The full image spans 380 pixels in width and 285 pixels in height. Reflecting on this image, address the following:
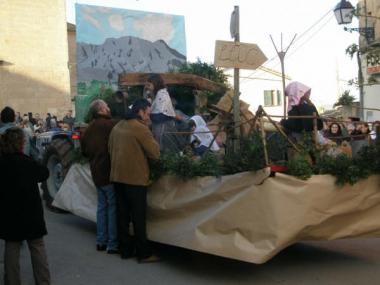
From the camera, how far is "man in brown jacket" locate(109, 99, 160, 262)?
602 cm

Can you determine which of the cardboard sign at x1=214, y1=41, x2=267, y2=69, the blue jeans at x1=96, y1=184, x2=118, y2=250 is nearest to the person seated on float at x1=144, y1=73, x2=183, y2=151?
the blue jeans at x1=96, y1=184, x2=118, y2=250

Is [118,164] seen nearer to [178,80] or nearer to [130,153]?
[130,153]

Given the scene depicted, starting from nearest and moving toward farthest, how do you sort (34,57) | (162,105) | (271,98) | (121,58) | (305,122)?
(305,122) → (162,105) → (121,58) → (34,57) → (271,98)

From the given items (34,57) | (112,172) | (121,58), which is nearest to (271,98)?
(34,57)

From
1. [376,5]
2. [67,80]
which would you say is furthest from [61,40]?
[376,5]

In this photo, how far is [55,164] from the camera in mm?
9781

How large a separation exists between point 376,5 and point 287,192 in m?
19.0

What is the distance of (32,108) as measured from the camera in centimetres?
3209

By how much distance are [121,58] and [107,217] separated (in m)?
10.2

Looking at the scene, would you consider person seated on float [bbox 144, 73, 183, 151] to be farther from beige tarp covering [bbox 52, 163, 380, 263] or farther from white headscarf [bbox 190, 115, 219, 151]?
beige tarp covering [bbox 52, 163, 380, 263]

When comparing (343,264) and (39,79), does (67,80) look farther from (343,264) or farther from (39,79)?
(343,264)

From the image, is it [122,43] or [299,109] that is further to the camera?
[122,43]

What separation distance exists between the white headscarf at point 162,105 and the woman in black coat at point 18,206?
2.28 metres

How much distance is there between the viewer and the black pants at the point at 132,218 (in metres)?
6.07
